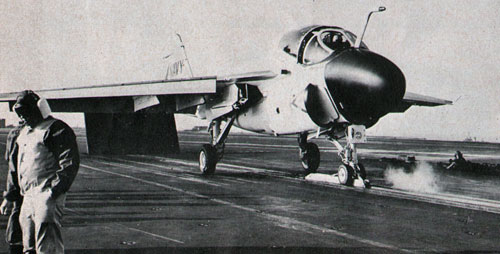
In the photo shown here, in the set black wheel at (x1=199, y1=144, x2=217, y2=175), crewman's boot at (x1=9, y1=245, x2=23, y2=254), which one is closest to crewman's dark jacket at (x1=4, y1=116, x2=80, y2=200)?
crewman's boot at (x1=9, y1=245, x2=23, y2=254)

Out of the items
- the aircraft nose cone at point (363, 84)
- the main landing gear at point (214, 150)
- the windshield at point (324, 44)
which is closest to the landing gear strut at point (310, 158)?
the main landing gear at point (214, 150)

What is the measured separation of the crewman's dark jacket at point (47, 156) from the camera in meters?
4.41

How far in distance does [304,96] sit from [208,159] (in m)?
4.18

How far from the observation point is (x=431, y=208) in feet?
28.0

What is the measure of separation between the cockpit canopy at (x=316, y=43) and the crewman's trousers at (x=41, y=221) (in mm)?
7501

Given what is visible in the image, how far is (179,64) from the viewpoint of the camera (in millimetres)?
20875

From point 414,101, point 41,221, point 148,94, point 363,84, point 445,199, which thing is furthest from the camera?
point 414,101

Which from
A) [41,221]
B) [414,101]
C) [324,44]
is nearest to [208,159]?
[324,44]

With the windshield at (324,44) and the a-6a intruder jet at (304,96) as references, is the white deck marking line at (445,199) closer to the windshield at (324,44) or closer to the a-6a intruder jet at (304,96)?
the a-6a intruder jet at (304,96)

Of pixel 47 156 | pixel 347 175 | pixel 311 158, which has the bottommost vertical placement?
pixel 311 158

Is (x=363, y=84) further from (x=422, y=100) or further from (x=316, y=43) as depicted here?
(x=422, y=100)

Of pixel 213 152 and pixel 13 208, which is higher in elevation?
pixel 13 208

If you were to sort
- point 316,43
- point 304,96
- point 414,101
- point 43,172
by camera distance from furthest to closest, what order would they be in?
point 414,101 → point 316,43 → point 304,96 → point 43,172

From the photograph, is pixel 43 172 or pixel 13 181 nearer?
pixel 43 172
